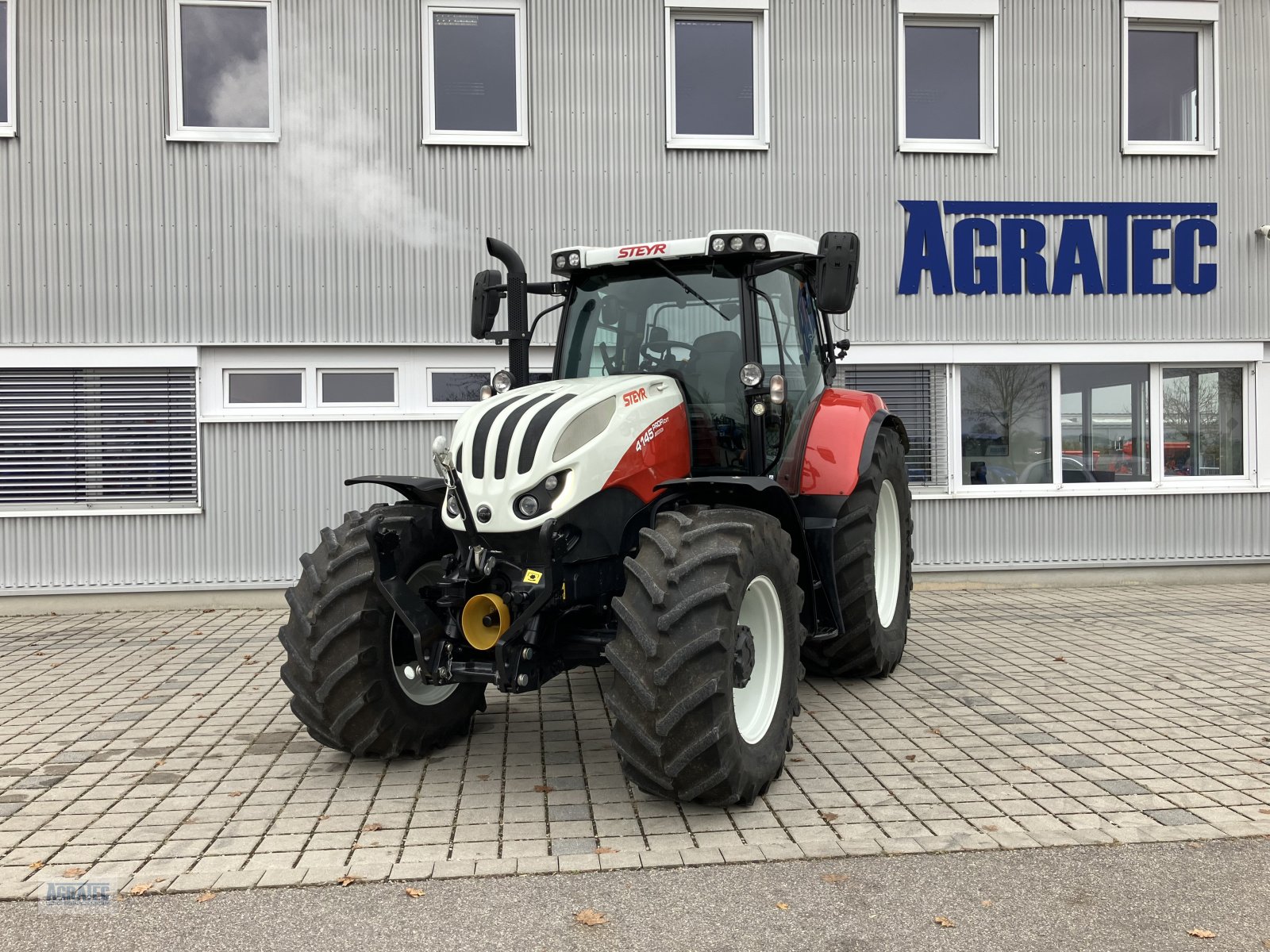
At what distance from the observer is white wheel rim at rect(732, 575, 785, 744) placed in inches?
177

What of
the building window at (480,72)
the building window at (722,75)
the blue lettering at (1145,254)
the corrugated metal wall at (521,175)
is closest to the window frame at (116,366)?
the corrugated metal wall at (521,175)

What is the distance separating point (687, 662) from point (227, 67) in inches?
329

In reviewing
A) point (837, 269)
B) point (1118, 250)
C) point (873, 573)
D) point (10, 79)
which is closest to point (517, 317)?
point (837, 269)

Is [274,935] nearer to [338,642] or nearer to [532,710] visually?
[338,642]

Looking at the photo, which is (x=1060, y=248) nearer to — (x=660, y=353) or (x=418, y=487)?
(x=660, y=353)

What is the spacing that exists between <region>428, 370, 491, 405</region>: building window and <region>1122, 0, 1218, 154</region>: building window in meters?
6.95

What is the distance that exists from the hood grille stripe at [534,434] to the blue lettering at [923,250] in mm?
6620

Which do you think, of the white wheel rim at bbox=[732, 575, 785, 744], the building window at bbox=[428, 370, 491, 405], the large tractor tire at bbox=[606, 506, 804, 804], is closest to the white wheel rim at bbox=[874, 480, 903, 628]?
the white wheel rim at bbox=[732, 575, 785, 744]

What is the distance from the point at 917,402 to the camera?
1048 cm

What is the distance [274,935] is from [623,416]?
8.07 ft

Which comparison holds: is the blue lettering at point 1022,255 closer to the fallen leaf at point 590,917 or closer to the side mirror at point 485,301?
the side mirror at point 485,301

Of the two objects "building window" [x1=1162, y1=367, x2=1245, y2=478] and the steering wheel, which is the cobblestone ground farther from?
"building window" [x1=1162, y1=367, x2=1245, y2=478]

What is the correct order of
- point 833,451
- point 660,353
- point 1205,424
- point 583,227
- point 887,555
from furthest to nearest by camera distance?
point 1205,424, point 583,227, point 887,555, point 833,451, point 660,353

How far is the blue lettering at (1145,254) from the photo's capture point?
10453mm
